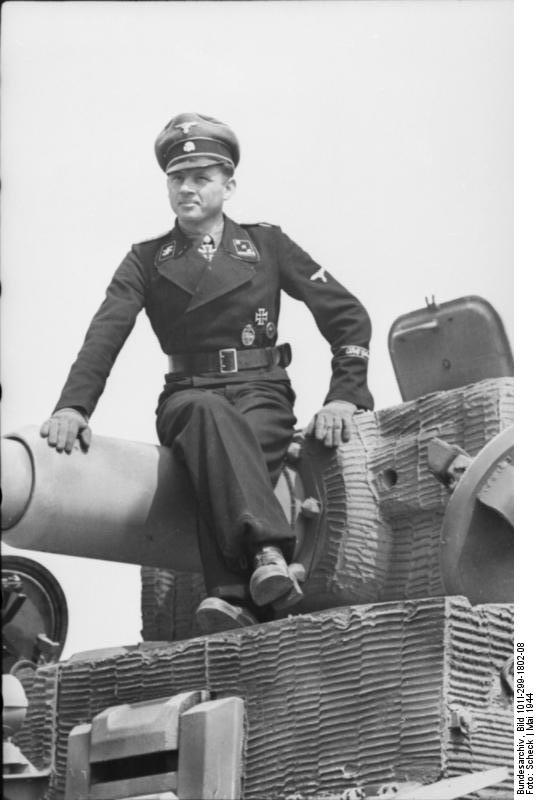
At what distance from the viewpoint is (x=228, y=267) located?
6.80 meters

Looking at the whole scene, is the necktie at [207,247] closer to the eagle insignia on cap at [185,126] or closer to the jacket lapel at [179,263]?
the jacket lapel at [179,263]

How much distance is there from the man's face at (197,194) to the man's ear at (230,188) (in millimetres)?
16

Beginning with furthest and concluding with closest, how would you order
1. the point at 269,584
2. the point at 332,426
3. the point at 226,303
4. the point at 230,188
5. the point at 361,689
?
the point at 230,188
the point at 226,303
the point at 332,426
the point at 269,584
the point at 361,689

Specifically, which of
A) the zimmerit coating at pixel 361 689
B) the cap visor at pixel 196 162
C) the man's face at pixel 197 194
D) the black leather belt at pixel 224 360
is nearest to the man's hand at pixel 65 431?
the black leather belt at pixel 224 360

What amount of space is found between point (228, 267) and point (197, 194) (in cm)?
27

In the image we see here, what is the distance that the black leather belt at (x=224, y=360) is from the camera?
22.1ft

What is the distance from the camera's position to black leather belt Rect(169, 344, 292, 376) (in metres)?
6.72

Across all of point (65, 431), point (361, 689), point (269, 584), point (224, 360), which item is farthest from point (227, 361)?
point (361, 689)

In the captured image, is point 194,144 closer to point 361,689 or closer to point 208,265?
point 208,265

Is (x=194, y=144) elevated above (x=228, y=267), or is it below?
above

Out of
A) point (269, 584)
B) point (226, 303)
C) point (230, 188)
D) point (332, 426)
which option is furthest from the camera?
point (230, 188)
